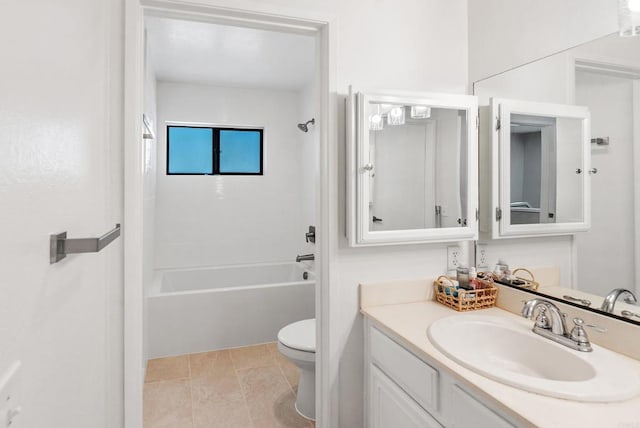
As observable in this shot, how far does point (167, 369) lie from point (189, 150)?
2.29 m

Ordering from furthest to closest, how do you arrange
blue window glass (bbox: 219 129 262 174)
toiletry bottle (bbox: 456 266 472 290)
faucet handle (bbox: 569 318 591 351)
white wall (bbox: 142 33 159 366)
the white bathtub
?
blue window glass (bbox: 219 129 262 174), the white bathtub, white wall (bbox: 142 33 159 366), toiletry bottle (bbox: 456 266 472 290), faucet handle (bbox: 569 318 591 351)

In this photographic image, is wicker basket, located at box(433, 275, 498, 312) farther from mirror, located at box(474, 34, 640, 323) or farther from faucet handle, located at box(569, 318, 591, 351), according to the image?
faucet handle, located at box(569, 318, 591, 351)

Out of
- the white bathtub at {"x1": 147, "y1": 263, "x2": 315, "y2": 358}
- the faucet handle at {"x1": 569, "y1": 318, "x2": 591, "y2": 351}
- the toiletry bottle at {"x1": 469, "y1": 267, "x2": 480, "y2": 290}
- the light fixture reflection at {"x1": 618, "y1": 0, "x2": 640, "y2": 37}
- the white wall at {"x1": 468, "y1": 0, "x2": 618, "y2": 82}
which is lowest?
the white bathtub at {"x1": 147, "y1": 263, "x2": 315, "y2": 358}

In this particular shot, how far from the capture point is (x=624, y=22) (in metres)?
1.20

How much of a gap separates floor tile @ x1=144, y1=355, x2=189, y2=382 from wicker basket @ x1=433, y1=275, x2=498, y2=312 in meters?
1.98

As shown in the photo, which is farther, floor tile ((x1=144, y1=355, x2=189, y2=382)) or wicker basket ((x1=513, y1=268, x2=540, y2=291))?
floor tile ((x1=144, y1=355, x2=189, y2=382))

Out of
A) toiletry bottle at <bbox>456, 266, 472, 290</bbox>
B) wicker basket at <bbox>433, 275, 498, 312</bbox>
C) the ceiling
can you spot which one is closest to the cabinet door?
wicker basket at <bbox>433, 275, 498, 312</bbox>

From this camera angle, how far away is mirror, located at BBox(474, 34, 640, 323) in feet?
3.88

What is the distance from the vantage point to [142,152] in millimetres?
1510

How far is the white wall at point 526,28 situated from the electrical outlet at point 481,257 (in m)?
0.85

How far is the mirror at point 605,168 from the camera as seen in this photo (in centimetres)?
118

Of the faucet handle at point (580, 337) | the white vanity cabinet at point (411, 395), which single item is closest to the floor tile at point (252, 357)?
the white vanity cabinet at point (411, 395)

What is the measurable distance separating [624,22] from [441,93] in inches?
27.3

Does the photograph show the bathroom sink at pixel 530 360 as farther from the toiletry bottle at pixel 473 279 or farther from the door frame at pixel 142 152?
the door frame at pixel 142 152
